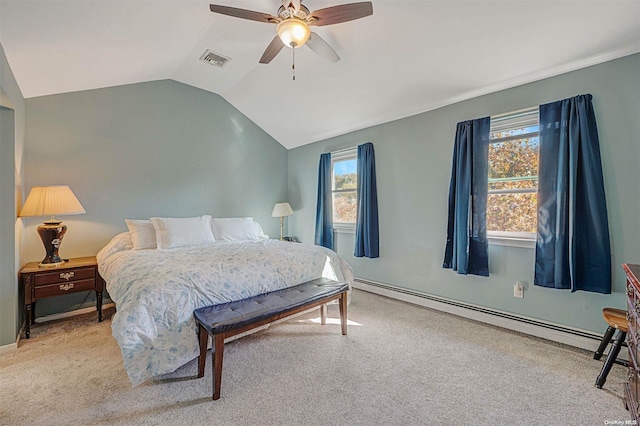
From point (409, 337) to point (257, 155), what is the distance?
3.72 meters

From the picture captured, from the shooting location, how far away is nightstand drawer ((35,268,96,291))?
8.50 feet

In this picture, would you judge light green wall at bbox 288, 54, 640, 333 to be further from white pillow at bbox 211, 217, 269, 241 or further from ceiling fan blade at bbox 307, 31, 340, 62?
ceiling fan blade at bbox 307, 31, 340, 62

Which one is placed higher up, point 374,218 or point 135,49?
point 135,49

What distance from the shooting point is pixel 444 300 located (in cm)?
317

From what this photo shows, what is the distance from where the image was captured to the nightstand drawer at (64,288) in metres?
2.59

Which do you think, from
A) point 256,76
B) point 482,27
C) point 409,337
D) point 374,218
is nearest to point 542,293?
point 409,337

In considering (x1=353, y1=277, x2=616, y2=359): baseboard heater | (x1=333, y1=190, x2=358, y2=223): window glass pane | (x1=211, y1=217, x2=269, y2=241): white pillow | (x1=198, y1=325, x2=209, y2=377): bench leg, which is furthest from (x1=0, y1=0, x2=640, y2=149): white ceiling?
(x1=198, y1=325, x2=209, y2=377): bench leg

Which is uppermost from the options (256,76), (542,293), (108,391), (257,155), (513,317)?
(256,76)

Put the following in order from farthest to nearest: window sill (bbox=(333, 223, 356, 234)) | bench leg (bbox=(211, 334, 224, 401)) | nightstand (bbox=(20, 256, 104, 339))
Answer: window sill (bbox=(333, 223, 356, 234)) < nightstand (bbox=(20, 256, 104, 339)) < bench leg (bbox=(211, 334, 224, 401))

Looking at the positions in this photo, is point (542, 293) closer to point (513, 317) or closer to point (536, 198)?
point (513, 317)

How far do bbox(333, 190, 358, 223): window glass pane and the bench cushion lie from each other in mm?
1808

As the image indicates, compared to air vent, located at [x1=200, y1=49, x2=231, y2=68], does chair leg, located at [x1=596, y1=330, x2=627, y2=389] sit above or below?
below

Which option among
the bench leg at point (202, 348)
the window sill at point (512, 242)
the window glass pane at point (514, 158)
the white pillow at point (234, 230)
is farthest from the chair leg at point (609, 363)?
the white pillow at point (234, 230)

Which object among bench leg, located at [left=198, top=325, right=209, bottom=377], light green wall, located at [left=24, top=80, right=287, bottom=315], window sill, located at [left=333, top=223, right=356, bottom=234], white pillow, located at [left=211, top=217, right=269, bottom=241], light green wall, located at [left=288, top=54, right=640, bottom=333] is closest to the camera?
bench leg, located at [left=198, top=325, right=209, bottom=377]
